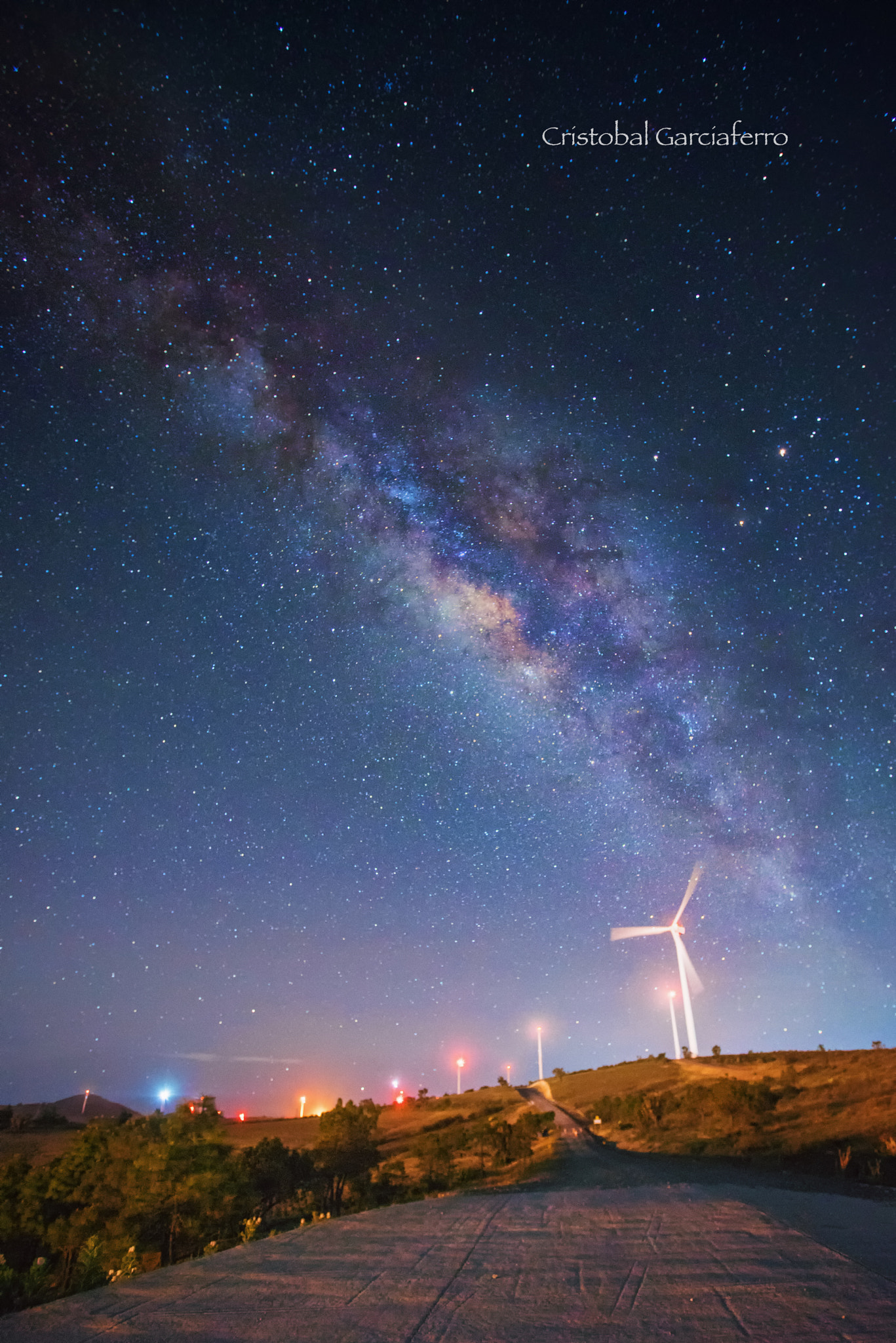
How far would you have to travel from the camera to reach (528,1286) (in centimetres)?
636

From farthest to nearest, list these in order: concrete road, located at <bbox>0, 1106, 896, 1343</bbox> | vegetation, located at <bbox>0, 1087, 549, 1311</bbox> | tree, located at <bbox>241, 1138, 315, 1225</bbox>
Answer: tree, located at <bbox>241, 1138, 315, 1225</bbox> < vegetation, located at <bbox>0, 1087, 549, 1311</bbox> < concrete road, located at <bbox>0, 1106, 896, 1343</bbox>

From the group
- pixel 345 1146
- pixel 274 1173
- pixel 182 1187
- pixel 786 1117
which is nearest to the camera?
pixel 182 1187

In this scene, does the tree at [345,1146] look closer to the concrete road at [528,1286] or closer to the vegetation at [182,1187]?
the vegetation at [182,1187]

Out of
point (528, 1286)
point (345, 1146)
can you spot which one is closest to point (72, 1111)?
point (345, 1146)

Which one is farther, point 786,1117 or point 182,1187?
point 786,1117

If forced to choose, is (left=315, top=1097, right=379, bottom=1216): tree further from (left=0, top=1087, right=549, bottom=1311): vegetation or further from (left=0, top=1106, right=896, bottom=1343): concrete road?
(left=0, top=1106, right=896, bottom=1343): concrete road

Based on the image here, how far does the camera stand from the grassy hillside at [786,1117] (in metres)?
18.6

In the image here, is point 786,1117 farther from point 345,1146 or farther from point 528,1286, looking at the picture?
point 528,1286

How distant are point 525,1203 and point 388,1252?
5110 millimetres

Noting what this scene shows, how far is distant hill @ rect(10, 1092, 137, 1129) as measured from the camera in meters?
56.6

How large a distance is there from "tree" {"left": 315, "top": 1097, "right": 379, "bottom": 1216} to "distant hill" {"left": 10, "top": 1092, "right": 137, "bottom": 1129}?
41975mm

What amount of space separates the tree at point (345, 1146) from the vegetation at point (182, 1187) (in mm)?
47

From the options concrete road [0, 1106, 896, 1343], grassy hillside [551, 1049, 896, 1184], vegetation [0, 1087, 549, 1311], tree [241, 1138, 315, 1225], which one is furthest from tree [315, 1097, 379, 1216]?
concrete road [0, 1106, 896, 1343]

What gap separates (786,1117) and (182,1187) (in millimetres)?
23410
